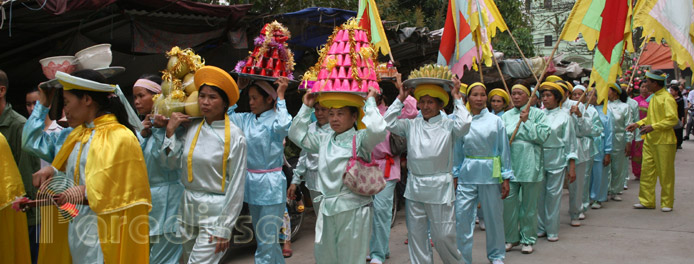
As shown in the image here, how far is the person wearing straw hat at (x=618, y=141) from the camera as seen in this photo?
9812mm

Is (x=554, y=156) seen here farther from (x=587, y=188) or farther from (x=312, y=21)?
(x=312, y=21)

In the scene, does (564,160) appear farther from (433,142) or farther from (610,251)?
(433,142)

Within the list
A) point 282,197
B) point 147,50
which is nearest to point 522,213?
point 282,197

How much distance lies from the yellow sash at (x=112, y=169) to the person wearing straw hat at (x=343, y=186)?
1245mm

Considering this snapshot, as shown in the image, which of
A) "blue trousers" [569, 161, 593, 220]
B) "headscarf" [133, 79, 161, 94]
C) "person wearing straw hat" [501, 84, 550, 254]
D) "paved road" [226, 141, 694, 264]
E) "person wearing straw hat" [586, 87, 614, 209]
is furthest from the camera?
"person wearing straw hat" [586, 87, 614, 209]

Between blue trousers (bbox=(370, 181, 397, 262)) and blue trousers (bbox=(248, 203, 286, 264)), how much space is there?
134 centimetres

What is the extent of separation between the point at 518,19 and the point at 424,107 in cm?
1446

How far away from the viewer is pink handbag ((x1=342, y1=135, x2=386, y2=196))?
12.9ft

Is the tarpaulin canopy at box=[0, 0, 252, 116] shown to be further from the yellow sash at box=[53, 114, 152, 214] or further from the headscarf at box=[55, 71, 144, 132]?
the yellow sash at box=[53, 114, 152, 214]

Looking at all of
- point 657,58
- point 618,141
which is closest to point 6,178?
point 618,141

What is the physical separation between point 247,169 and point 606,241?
14.9 ft

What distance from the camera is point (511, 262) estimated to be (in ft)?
20.2

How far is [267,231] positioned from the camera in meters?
4.89

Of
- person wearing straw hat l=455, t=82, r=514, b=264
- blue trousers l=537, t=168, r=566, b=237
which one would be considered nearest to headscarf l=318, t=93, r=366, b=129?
person wearing straw hat l=455, t=82, r=514, b=264
